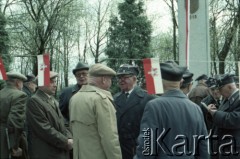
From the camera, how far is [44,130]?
568 cm

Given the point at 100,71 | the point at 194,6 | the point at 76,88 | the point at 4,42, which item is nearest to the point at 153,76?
the point at 100,71

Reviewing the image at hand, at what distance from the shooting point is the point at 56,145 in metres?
5.79

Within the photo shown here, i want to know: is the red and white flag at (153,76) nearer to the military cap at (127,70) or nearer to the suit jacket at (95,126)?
the suit jacket at (95,126)

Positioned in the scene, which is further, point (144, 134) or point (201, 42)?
point (201, 42)

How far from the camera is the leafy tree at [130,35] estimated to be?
3030cm

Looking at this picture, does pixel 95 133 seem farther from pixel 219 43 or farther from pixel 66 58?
pixel 66 58

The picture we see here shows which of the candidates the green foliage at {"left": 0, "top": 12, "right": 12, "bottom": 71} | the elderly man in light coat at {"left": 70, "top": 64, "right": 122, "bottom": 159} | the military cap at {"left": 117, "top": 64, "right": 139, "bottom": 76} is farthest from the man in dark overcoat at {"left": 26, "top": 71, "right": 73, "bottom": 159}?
the green foliage at {"left": 0, "top": 12, "right": 12, "bottom": 71}

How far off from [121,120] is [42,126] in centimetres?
113

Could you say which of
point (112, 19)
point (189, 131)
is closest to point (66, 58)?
point (112, 19)

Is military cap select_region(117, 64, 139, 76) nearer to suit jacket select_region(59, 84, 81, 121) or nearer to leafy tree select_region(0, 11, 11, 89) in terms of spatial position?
suit jacket select_region(59, 84, 81, 121)

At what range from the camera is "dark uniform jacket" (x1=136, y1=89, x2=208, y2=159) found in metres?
4.02

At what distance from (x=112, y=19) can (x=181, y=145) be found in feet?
93.3

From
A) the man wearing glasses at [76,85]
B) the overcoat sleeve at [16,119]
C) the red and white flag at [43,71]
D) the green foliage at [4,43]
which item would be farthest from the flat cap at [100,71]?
the green foliage at [4,43]

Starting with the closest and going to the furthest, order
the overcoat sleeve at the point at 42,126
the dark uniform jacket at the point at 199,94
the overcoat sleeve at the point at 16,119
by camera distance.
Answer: the overcoat sleeve at the point at 42,126 → the overcoat sleeve at the point at 16,119 → the dark uniform jacket at the point at 199,94
